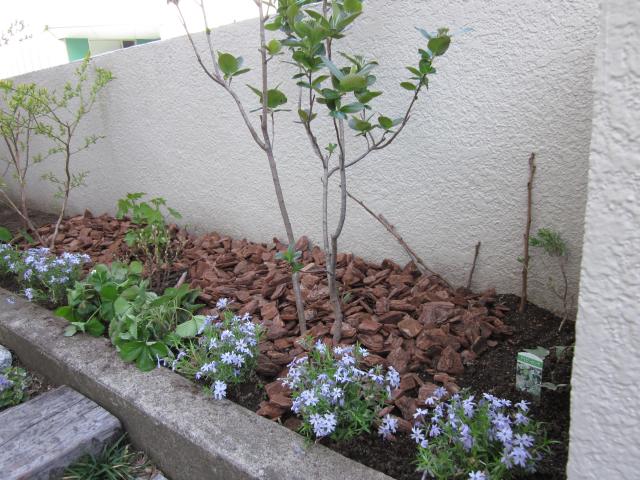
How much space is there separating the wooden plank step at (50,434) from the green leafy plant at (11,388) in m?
0.18

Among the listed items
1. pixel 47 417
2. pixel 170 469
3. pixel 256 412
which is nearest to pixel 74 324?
pixel 47 417

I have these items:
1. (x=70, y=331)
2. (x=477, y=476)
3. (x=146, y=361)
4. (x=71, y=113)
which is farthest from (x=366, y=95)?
(x=71, y=113)

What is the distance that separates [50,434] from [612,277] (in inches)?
79.5

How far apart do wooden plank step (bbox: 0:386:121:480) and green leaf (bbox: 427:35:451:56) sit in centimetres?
183

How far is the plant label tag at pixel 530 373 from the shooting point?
1.61 metres

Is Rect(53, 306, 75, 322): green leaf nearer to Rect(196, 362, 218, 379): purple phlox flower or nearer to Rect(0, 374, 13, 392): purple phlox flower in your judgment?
Rect(0, 374, 13, 392): purple phlox flower

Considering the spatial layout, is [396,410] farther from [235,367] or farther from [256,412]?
[235,367]

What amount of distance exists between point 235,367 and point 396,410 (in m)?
0.63

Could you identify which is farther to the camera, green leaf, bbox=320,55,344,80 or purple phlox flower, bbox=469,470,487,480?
green leaf, bbox=320,55,344,80

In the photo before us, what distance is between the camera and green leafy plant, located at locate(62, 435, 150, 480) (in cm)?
192

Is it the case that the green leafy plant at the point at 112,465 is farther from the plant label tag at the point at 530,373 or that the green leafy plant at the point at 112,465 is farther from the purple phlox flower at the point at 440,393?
the plant label tag at the point at 530,373

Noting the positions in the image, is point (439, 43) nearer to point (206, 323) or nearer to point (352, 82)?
point (352, 82)

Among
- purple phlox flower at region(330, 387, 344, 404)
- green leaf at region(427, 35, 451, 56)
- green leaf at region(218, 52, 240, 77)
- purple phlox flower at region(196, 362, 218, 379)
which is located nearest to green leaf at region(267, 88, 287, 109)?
green leaf at region(218, 52, 240, 77)

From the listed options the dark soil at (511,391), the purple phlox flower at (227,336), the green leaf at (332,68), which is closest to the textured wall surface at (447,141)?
the dark soil at (511,391)
